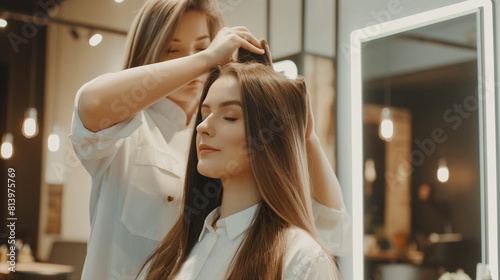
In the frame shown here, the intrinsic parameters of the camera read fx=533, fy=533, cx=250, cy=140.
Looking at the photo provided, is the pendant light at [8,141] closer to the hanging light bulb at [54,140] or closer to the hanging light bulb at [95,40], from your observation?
the hanging light bulb at [54,140]

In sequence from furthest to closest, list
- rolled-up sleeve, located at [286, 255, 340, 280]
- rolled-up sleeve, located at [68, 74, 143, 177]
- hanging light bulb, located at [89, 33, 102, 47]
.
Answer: hanging light bulb, located at [89, 33, 102, 47] → rolled-up sleeve, located at [68, 74, 143, 177] → rolled-up sleeve, located at [286, 255, 340, 280]

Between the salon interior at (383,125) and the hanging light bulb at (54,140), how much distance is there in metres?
0.07

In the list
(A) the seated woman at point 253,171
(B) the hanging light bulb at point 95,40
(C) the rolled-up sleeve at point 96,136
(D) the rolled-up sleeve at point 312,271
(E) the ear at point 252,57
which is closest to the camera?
(D) the rolled-up sleeve at point 312,271

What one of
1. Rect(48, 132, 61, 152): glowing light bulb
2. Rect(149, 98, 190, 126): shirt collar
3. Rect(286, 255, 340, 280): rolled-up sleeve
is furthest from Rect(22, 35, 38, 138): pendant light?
Rect(286, 255, 340, 280): rolled-up sleeve

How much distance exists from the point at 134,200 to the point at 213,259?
0.39 metres

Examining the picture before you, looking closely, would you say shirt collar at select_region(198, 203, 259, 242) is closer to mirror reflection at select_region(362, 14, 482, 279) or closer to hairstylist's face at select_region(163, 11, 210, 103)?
hairstylist's face at select_region(163, 11, 210, 103)

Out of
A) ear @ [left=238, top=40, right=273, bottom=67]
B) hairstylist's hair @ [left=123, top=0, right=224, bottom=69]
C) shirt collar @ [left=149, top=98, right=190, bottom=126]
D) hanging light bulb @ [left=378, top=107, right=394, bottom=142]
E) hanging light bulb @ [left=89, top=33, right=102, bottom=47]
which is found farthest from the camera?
hanging light bulb @ [left=89, top=33, right=102, bottom=47]

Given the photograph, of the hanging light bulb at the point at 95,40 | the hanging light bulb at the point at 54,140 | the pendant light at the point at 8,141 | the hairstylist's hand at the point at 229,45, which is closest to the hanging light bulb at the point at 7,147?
the pendant light at the point at 8,141

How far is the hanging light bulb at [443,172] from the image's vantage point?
2.14 meters

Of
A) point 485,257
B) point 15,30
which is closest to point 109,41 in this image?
point 15,30

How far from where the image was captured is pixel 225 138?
4.83 ft

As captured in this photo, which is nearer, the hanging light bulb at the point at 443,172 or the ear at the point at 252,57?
the ear at the point at 252,57

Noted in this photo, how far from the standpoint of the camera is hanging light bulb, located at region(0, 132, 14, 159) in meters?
3.51

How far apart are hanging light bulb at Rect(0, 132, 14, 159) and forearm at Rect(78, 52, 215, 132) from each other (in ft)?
7.57
